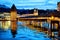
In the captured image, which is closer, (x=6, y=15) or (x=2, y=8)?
(x=2, y=8)

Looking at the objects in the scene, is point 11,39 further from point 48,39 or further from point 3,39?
point 48,39

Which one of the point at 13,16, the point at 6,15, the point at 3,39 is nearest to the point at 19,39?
the point at 3,39

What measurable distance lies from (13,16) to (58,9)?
2.68 meters

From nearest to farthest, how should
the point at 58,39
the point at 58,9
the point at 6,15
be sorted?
the point at 58,39
the point at 58,9
the point at 6,15

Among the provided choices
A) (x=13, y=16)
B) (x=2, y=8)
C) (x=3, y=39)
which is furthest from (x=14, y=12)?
(x=3, y=39)

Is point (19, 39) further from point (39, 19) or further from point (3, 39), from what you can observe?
point (39, 19)

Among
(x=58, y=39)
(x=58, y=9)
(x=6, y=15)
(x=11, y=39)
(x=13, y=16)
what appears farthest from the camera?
(x=6, y=15)

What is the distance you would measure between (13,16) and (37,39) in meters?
3.62

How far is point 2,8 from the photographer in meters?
9.20

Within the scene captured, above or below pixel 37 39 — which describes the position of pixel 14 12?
above

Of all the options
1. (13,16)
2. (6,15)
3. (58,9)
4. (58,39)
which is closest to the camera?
(58,39)

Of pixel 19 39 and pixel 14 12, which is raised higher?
pixel 14 12

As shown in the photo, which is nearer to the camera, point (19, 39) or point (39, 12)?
point (19, 39)

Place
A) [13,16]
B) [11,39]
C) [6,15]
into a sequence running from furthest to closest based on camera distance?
1. [6,15]
2. [13,16]
3. [11,39]
